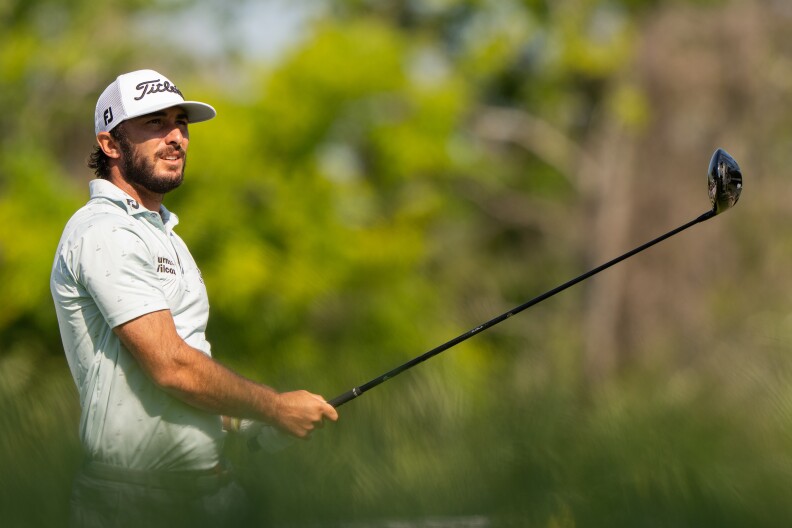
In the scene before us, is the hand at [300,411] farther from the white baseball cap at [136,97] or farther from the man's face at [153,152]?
the white baseball cap at [136,97]

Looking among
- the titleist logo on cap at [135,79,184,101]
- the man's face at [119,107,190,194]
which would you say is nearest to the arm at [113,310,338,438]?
the man's face at [119,107,190,194]

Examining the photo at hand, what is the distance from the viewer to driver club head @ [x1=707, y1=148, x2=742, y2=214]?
143 inches

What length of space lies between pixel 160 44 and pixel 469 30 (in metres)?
6.72

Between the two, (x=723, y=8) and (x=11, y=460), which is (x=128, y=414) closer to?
(x=11, y=460)

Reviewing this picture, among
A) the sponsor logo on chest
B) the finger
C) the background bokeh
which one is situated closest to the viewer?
the finger

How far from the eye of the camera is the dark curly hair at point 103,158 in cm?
300

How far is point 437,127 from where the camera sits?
25.6 m

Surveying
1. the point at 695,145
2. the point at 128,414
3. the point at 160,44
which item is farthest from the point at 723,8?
the point at 128,414

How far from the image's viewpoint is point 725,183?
143 inches

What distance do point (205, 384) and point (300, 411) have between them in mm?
198

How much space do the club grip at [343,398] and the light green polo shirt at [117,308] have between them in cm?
25

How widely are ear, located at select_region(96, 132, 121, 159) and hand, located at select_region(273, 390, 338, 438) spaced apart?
2.24 ft

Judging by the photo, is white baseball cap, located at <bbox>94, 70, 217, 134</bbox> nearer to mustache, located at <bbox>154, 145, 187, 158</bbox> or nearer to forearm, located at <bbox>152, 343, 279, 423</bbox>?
mustache, located at <bbox>154, 145, 187, 158</bbox>

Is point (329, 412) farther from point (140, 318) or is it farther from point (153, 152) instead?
point (153, 152)
